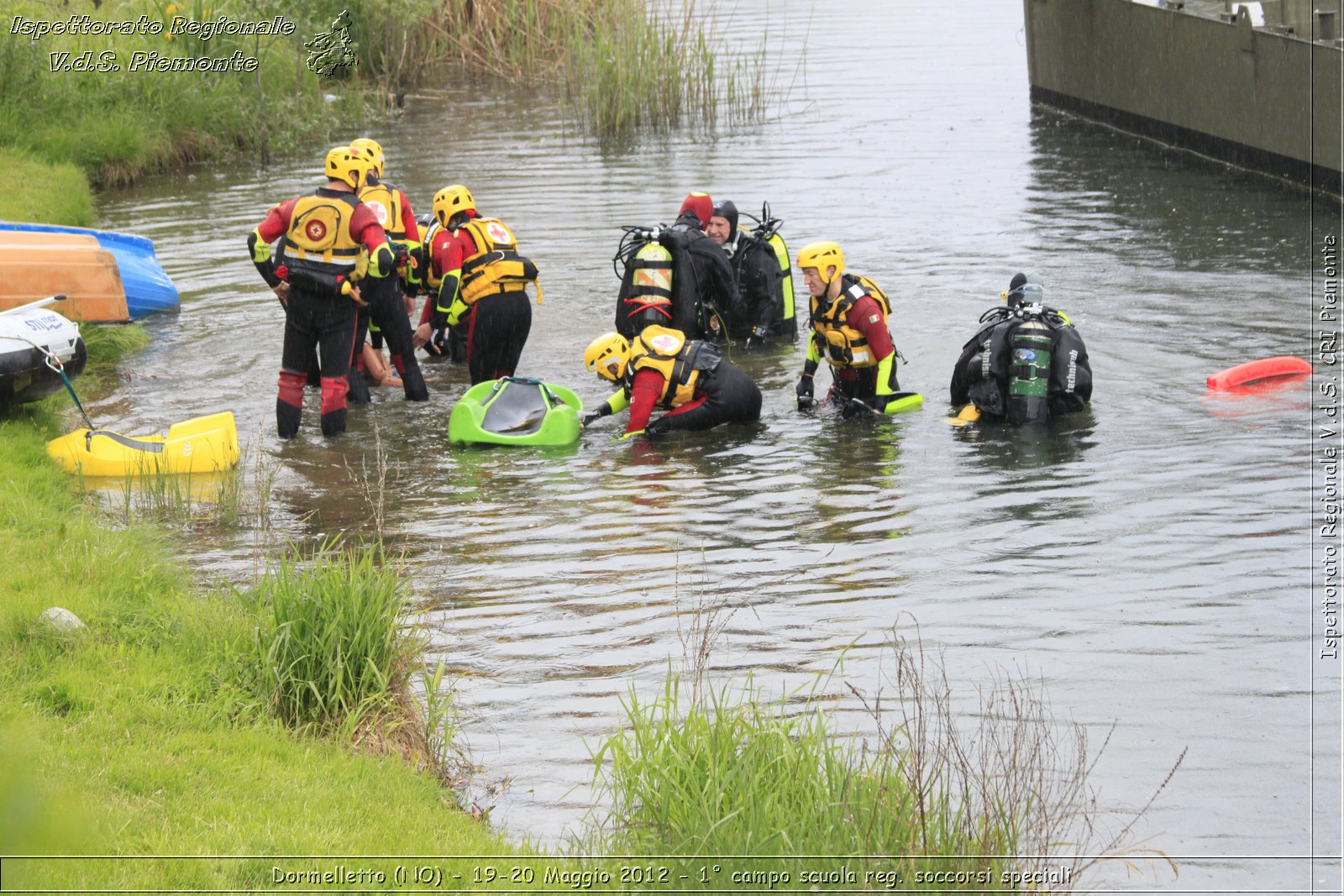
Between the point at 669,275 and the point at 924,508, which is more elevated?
the point at 669,275

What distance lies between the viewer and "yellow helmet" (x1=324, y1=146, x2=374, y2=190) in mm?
9188

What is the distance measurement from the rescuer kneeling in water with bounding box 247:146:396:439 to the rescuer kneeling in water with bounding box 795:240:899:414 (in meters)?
2.87

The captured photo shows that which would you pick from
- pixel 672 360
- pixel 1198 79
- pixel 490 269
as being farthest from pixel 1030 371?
pixel 1198 79

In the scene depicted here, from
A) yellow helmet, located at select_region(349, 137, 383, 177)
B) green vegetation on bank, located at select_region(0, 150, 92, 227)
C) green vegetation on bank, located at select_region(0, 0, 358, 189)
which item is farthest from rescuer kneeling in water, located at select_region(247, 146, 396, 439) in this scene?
green vegetation on bank, located at select_region(0, 0, 358, 189)

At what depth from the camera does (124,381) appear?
37.1 ft

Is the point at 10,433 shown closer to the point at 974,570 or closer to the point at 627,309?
the point at 627,309

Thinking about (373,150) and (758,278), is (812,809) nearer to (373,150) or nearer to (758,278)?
(373,150)

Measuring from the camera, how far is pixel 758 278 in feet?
39.8

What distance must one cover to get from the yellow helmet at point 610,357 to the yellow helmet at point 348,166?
73.9 inches

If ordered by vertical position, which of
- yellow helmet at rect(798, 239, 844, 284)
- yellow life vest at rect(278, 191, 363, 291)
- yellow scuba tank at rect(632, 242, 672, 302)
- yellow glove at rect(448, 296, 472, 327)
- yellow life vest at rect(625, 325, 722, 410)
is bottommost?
yellow life vest at rect(625, 325, 722, 410)

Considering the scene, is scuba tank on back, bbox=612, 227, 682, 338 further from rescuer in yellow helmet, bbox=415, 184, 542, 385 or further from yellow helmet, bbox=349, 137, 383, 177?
yellow helmet, bbox=349, 137, 383, 177

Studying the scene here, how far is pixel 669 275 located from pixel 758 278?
150cm

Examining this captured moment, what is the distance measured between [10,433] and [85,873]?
19.8ft

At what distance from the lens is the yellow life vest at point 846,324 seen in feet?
31.9
